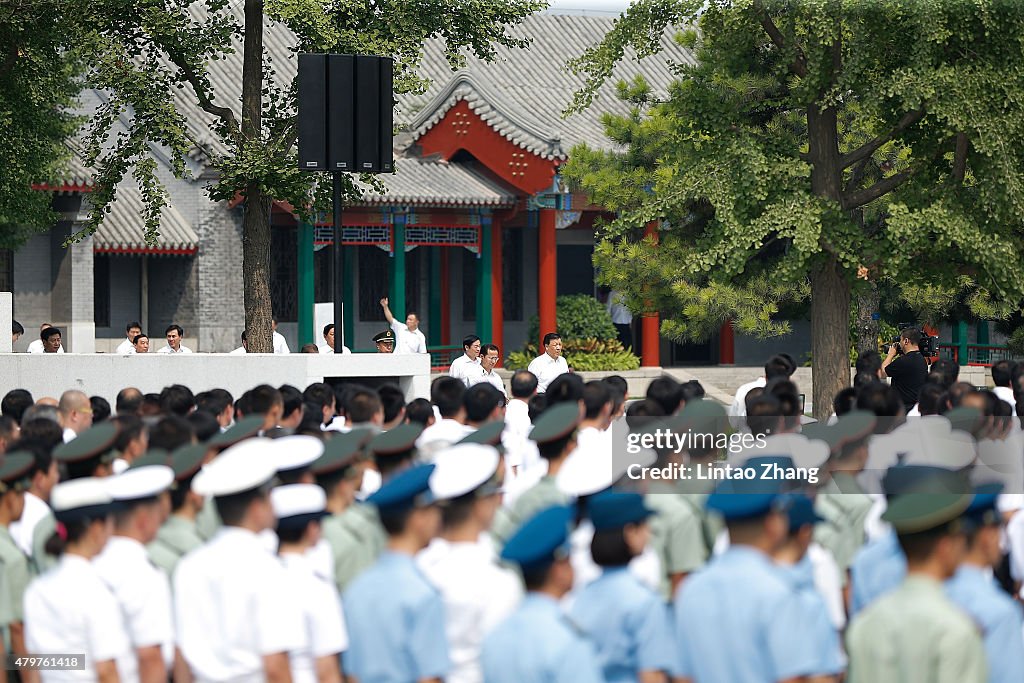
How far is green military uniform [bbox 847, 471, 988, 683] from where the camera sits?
12.2 feet

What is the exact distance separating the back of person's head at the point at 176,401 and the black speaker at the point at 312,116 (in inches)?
187

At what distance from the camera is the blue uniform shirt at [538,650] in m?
3.78

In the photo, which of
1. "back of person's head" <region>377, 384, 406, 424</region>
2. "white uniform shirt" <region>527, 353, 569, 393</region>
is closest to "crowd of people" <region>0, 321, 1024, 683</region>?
"back of person's head" <region>377, 384, 406, 424</region>

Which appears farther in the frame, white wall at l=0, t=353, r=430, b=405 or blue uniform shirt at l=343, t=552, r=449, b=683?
white wall at l=0, t=353, r=430, b=405

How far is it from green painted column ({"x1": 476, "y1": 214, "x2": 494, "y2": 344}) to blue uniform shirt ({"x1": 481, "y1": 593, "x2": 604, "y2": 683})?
20.5 meters

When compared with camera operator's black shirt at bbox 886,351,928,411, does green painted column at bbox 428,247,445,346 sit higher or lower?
higher

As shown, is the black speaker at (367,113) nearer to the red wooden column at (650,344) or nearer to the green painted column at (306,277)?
the green painted column at (306,277)

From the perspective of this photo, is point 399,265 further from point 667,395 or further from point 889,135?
point 667,395

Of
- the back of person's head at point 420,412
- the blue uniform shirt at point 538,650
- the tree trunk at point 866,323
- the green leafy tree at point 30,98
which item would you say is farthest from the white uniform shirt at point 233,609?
the tree trunk at point 866,323

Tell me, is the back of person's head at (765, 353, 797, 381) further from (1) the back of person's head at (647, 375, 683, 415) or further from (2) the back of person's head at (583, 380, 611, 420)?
(2) the back of person's head at (583, 380, 611, 420)

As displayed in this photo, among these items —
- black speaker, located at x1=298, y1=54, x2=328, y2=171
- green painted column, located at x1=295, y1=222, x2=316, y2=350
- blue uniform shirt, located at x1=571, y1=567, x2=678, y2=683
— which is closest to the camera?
blue uniform shirt, located at x1=571, y1=567, x2=678, y2=683

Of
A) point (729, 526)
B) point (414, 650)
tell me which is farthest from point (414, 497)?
point (729, 526)

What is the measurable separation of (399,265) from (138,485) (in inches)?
751

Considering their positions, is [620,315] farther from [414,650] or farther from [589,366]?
[414,650]
